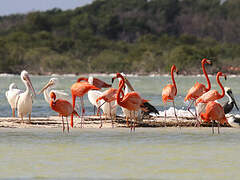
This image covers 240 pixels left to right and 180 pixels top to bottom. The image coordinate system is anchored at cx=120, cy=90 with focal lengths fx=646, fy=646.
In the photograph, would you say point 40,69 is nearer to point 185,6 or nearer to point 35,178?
point 185,6

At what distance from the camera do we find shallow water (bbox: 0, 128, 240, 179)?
6.65 metres

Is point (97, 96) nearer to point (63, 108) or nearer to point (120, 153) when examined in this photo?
point (63, 108)

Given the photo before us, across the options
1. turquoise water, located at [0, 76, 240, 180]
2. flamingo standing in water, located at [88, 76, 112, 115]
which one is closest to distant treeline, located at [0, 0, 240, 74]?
flamingo standing in water, located at [88, 76, 112, 115]

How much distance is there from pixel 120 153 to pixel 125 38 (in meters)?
85.1

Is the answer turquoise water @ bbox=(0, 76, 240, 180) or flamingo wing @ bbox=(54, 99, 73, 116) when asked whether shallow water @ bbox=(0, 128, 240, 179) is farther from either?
flamingo wing @ bbox=(54, 99, 73, 116)

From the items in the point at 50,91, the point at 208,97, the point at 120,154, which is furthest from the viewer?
the point at 50,91

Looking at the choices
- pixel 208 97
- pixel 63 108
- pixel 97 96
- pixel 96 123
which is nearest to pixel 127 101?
pixel 63 108

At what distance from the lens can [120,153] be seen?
311 inches

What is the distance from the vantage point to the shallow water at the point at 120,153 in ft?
21.8

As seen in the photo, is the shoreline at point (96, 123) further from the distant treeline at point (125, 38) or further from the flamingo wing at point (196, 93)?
the distant treeline at point (125, 38)

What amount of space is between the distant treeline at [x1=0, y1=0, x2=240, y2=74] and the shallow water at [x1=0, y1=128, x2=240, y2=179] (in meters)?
54.2

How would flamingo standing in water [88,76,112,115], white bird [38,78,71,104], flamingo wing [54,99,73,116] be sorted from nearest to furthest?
flamingo wing [54,99,73,116] → flamingo standing in water [88,76,112,115] → white bird [38,78,71,104]

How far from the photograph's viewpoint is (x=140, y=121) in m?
11.0

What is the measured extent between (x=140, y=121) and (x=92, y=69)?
58.5 m
